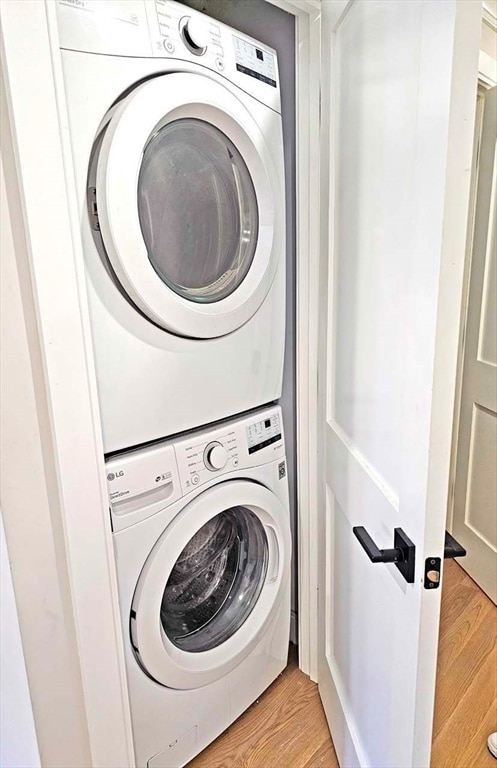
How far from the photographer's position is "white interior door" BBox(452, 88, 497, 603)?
1740 millimetres

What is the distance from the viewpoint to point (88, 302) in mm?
877

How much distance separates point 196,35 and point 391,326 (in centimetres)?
73

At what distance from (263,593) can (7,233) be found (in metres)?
1.12

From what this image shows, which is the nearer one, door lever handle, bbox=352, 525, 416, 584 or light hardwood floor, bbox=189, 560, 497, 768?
door lever handle, bbox=352, 525, 416, 584

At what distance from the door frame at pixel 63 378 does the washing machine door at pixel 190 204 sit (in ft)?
0.31

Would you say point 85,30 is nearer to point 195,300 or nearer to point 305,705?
point 195,300

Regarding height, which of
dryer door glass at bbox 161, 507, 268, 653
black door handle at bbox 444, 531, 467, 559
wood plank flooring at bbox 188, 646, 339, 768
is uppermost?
black door handle at bbox 444, 531, 467, 559

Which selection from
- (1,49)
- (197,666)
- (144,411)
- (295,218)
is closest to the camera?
(1,49)

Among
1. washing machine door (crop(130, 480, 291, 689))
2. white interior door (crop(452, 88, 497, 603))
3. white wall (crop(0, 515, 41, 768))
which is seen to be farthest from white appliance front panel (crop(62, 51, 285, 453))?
white interior door (crop(452, 88, 497, 603))

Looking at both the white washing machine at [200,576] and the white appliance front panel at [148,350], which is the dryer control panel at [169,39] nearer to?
the white appliance front panel at [148,350]

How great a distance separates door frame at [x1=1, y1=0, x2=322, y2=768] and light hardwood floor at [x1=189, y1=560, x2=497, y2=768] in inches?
16.3

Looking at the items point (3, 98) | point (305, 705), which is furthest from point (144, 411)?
point (305, 705)

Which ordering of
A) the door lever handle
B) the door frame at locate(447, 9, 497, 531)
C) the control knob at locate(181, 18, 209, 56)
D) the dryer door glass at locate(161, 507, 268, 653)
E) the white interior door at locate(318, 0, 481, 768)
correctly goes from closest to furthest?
the white interior door at locate(318, 0, 481, 768) < the door lever handle < the control knob at locate(181, 18, 209, 56) < the dryer door glass at locate(161, 507, 268, 653) < the door frame at locate(447, 9, 497, 531)

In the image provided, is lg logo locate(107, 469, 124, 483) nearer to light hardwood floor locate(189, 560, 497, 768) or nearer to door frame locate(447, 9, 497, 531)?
light hardwood floor locate(189, 560, 497, 768)
